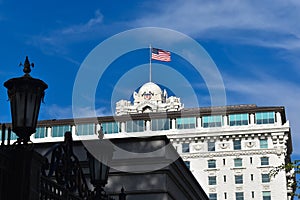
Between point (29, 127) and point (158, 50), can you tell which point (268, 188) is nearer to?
point (158, 50)

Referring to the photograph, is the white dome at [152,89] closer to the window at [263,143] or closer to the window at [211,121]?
the window at [211,121]

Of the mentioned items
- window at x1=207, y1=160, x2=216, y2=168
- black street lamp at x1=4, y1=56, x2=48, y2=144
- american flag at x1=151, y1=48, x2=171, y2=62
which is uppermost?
american flag at x1=151, y1=48, x2=171, y2=62

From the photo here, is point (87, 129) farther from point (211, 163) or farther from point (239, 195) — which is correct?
point (239, 195)

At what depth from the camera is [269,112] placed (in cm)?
8288

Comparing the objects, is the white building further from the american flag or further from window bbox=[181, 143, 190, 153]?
the american flag

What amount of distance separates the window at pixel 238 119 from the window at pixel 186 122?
5276mm

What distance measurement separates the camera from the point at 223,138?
82.8m

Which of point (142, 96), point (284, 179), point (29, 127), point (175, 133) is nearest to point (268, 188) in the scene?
point (284, 179)

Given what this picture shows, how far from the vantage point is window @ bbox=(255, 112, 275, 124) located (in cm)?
8262

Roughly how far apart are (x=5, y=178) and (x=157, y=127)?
8043 cm

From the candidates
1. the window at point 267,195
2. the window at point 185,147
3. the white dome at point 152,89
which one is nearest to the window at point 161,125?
the window at point 185,147

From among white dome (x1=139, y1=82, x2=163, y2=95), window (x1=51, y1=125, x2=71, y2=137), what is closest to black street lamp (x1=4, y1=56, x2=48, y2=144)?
window (x1=51, y1=125, x2=71, y2=137)

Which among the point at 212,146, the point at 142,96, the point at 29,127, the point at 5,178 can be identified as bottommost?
the point at 5,178

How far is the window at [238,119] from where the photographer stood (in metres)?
83.2
